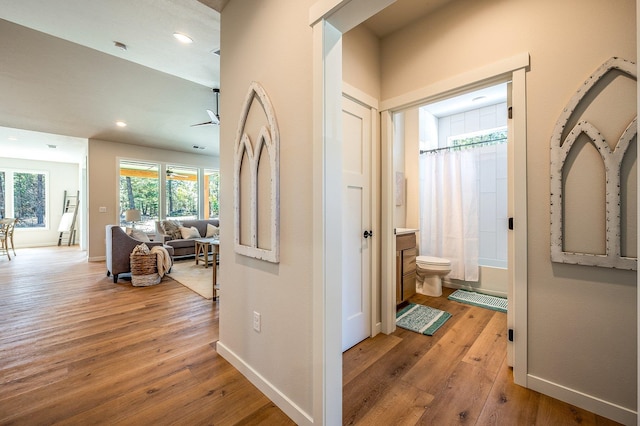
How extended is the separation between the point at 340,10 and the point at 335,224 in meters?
0.98

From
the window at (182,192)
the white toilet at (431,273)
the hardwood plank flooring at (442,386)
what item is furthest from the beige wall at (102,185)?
the white toilet at (431,273)

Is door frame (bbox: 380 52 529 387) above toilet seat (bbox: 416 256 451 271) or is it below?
above

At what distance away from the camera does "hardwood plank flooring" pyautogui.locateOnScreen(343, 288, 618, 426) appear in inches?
56.3

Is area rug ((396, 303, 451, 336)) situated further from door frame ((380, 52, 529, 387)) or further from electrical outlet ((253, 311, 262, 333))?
electrical outlet ((253, 311, 262, 333))

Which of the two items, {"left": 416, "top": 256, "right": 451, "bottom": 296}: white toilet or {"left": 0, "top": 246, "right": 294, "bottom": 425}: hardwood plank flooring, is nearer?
{"left": 0, "top": 246, "right": 294, "bottom": 425}: hardwood plank flooring

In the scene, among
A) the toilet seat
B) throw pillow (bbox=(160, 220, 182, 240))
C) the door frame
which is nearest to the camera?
the door frame

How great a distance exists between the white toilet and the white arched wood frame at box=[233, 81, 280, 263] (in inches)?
95.7

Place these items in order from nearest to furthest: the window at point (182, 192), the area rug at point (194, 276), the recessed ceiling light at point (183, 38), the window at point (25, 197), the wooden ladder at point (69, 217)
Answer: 1. the recessed ceiling light at point (183, 38)
2. the area rug at point (194, 276)
3. the window at point (182, 192)
4. the window at point (25, 197)
5. the wooden ladder at point (69, 217)

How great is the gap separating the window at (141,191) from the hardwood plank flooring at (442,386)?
6650mm

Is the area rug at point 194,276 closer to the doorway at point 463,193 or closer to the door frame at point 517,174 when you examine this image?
the doorway at point 463,193

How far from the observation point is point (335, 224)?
4.38 ft

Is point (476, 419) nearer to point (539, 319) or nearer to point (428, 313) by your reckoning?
point (539, 319)

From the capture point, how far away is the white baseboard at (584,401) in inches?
53.6

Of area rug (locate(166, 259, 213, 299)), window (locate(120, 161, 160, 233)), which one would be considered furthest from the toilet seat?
window (locate(120, 161, 160, 233))
